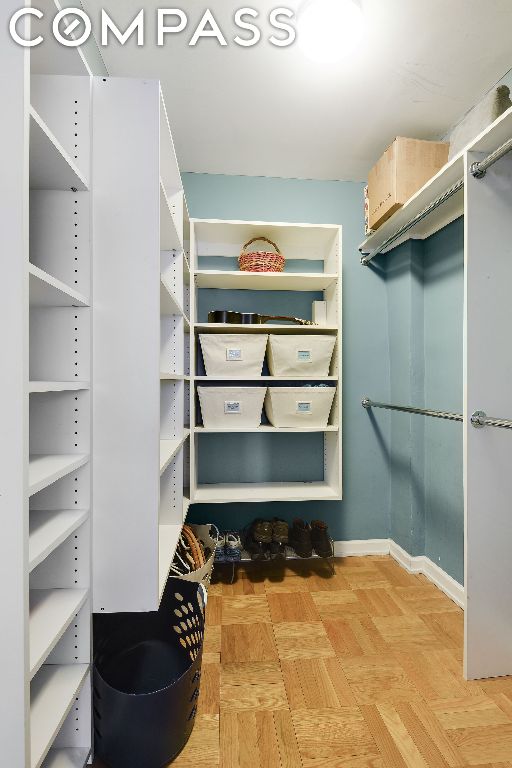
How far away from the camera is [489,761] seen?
1.16 metres

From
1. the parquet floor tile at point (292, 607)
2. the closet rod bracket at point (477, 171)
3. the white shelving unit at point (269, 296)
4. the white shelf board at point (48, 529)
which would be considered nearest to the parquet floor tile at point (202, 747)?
the parquet floor tile at point (292, 607)

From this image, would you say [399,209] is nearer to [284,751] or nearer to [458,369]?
[458,369]

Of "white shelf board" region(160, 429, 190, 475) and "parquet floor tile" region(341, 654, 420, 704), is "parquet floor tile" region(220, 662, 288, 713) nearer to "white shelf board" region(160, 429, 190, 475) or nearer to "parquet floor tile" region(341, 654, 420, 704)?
"parquet floor tile" region(341, 654, 420, 704)

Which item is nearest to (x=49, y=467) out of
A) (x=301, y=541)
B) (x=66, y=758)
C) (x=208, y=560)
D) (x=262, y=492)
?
(x=66, y=758)

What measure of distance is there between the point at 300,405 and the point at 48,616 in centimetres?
153

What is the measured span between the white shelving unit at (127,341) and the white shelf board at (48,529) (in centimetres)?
9

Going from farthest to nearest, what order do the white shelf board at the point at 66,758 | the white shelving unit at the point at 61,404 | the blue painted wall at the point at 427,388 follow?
the blue painted wall at the point at 427,388 < the white shelf board at the point at 66,758 < the white shelving unit at the point at 61,404

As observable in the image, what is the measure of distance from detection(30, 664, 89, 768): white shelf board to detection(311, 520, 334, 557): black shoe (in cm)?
150

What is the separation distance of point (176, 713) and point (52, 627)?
0.48 metres

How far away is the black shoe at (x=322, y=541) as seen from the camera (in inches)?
91.7

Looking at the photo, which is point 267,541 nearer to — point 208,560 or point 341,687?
point 208,560

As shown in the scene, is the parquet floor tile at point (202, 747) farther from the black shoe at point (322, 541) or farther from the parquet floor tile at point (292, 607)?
the black shoe at point (322, 541)

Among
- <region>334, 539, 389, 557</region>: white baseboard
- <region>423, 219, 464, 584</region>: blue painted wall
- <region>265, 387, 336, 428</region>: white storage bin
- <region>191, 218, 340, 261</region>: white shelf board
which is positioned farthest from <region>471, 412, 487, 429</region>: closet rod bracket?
<region>334, 539, 389, 557</region>: white baseboard

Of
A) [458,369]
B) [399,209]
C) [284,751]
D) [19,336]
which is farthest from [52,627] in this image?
[399,209]
